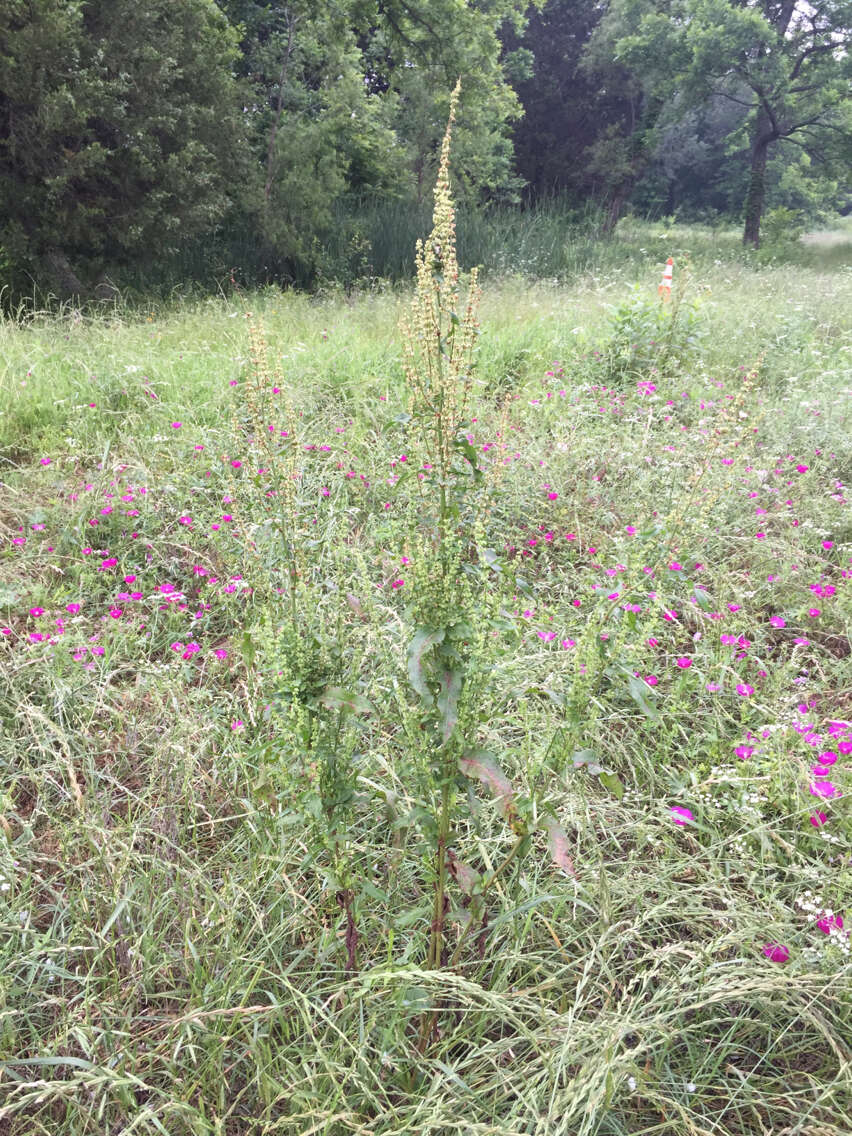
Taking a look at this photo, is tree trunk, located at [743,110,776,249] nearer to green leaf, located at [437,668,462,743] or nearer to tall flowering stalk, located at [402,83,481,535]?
tall flowering stalk, located at [402,83,481,535]

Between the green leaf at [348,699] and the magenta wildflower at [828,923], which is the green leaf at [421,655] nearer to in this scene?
the green leaf at [348,699]

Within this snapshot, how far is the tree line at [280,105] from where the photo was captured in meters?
6.38

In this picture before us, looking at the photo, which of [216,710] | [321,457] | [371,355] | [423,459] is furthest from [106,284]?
[423,459]

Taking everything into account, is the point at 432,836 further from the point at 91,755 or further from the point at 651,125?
the point at 651,125

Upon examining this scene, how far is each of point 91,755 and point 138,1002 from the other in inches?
26.1

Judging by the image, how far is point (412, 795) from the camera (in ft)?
5.80

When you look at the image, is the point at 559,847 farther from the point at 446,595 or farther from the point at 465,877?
the point at 446,595

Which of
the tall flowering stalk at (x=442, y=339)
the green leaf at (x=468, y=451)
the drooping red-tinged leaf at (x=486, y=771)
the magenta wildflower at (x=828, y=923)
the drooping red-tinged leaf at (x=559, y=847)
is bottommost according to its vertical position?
the magenta wildflower at (x=828, y=923)

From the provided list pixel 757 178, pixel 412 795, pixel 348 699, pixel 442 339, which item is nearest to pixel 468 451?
pixel 442 339

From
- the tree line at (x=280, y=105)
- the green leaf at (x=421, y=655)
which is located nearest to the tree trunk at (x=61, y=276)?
the tree line at (x=280, y=105)

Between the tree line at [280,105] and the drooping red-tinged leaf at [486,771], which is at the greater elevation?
the tree line at [280,105]

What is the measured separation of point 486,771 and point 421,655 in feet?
0.71

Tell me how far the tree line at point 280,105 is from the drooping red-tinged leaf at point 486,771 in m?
7.35

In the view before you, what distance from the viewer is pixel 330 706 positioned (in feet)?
4.12
